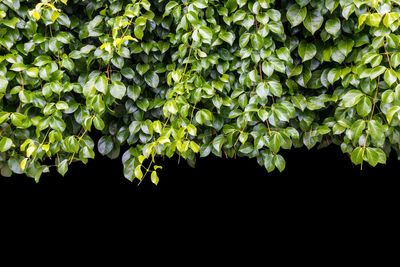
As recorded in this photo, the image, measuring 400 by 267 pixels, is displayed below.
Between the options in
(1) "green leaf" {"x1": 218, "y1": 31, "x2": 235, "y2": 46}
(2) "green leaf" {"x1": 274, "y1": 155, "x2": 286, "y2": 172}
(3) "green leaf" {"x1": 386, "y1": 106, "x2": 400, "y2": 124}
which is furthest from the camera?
(2) "green leaf" {"x1": 274, "y1": 155, "x2": 286, "y2": 172}

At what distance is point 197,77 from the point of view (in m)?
1.76

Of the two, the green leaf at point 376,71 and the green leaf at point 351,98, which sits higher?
the green leaf at point 376,71

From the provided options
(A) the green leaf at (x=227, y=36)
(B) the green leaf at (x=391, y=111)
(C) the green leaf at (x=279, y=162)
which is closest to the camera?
(B) the green leaf at (x=391, y=111)

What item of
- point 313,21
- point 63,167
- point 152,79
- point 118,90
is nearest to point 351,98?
point 313,21

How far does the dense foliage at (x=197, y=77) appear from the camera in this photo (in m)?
1.69

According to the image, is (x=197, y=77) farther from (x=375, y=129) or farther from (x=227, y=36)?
(x=375, y=129)

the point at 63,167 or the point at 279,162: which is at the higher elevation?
the point at 279,162

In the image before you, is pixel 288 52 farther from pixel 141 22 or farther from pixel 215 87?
pixel 141 22

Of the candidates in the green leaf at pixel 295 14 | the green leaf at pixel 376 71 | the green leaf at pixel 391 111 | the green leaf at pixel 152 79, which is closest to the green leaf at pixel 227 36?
the green leaf at pixel 295 14

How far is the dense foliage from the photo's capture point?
5.54 ft

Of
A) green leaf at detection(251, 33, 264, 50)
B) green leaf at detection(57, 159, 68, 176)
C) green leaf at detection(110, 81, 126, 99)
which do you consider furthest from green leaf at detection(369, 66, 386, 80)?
green leaf at detection(57, 159, 68, 176)

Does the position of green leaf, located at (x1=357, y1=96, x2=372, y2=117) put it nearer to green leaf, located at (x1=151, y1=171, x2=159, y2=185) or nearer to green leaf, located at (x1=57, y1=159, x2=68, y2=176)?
green leaf, located at (x1=151, y1=171, x2=159, y2=185)

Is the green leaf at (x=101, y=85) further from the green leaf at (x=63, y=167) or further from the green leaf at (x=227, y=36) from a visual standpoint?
the green leaf at (x=227, y=36)

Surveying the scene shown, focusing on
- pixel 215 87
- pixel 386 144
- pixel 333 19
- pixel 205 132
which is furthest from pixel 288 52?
pixel 386 144
